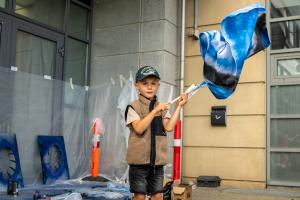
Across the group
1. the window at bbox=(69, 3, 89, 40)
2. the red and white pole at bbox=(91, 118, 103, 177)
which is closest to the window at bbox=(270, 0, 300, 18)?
the window at bbox=(69, 3, 89, 40)

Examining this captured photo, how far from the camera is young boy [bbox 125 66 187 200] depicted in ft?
11.4

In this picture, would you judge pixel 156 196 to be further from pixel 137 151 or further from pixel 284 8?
pixel 284 8

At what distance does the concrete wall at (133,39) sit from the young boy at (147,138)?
158 inches

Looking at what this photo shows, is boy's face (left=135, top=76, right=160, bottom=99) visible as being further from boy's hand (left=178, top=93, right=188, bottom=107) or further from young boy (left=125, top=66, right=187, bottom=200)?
boy's hand (left=178, top=93, right=188, bottom=107)

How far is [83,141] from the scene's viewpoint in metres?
7.66

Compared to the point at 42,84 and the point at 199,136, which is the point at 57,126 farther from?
the point at 199,136

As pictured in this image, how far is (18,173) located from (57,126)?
1210mm

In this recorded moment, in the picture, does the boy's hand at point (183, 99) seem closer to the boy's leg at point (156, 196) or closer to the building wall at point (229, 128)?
the boy's leg at point (156, 196)

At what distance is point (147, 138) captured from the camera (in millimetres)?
3547

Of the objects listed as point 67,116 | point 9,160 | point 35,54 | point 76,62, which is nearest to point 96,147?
point 67,116

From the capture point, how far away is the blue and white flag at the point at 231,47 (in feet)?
12.9

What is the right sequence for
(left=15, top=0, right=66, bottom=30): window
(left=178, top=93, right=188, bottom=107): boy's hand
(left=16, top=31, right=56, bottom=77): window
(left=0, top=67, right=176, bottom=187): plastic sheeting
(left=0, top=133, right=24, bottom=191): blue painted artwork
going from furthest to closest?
(left=15, top=0, right=66, bottom=30): window
(left=16, top=31, right=56, bottom=77): window
(left=0, top=67, right=176, bottom=187): plastic sheeting
(left=0, top=133, right=24, bottom=191): blue painted artwork
(left=178, top=93, right=188, bottom=107): boy's hand

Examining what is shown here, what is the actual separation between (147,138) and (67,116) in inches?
162

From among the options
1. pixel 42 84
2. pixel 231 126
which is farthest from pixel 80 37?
pixel 231 126
